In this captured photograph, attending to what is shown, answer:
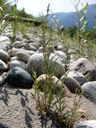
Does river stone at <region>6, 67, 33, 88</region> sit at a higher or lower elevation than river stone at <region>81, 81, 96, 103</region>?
higher

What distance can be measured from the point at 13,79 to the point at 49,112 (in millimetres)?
823

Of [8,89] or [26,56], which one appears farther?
[26,56]

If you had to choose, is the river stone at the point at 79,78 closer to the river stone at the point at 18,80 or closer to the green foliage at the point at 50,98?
the river stone at the point at 18,80

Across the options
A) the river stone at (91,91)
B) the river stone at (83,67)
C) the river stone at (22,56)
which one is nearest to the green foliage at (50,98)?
the river stone at (91,91)

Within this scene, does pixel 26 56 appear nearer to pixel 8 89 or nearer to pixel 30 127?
pixel 8 89

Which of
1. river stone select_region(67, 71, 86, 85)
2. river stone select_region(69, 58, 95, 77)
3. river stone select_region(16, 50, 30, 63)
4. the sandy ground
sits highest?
river stone select_region(16, 50, 30, 63)

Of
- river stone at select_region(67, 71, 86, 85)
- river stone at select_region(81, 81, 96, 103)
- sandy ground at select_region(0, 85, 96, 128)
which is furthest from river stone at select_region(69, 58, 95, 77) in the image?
sandy ground at select_region(0, 85, 96, 128)

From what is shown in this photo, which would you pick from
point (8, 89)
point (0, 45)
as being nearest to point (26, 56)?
point (0, 45)

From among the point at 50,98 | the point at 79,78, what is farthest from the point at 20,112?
the point at 79,78

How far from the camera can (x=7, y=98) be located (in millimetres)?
1616

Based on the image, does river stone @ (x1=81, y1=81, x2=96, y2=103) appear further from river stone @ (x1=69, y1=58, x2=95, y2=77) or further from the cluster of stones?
river stone @ (x1=69, y1=58, x2=95, y2=77)

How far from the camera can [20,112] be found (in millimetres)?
1405

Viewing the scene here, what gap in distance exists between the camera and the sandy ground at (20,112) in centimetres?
126

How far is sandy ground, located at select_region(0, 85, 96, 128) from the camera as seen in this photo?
4.15 feet
